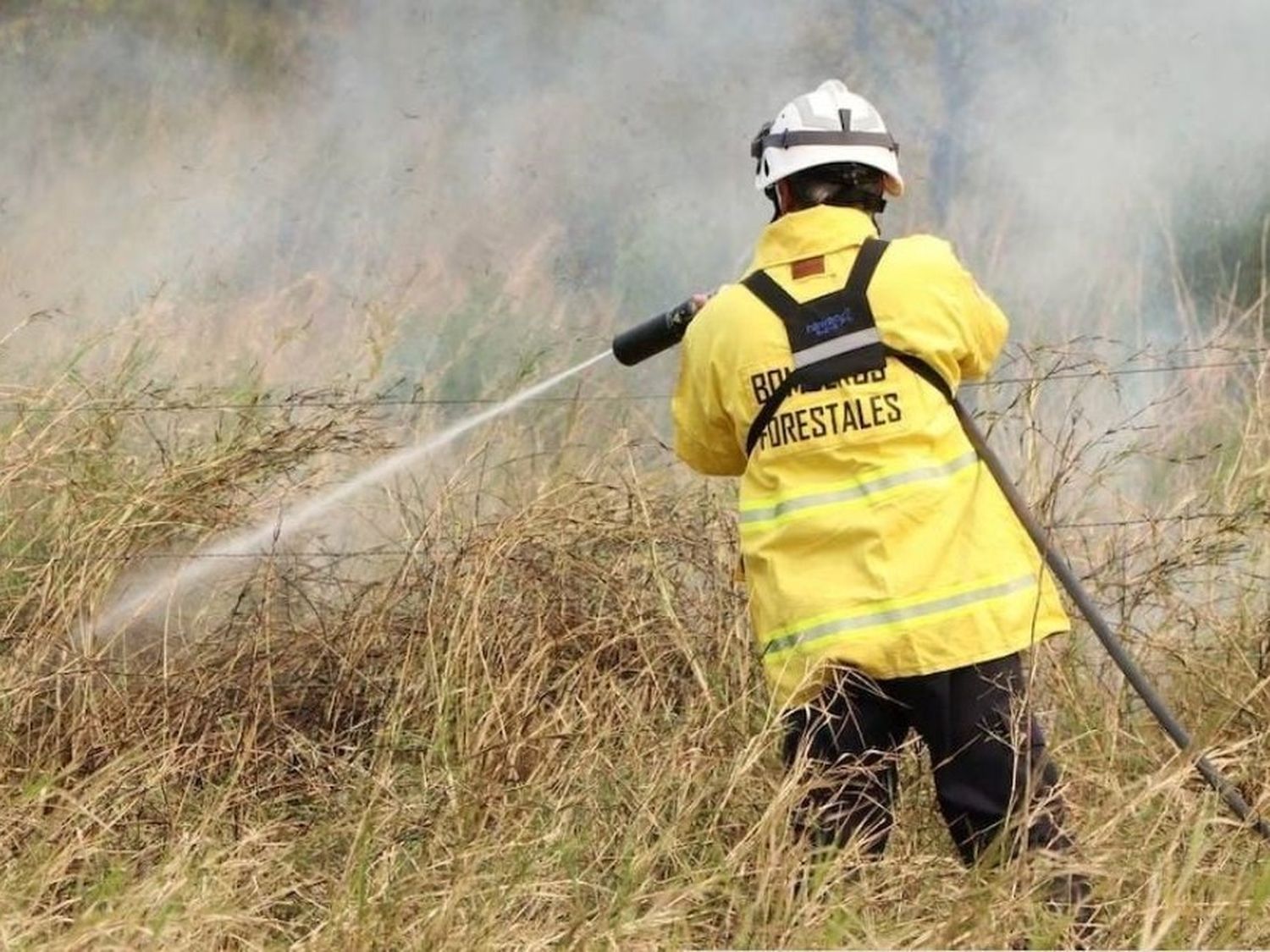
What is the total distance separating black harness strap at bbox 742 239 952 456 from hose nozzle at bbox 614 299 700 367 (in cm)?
34

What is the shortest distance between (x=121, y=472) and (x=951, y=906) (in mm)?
2188

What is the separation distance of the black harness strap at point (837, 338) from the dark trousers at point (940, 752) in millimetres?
480

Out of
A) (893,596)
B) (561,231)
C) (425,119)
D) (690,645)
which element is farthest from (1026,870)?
(425,119)

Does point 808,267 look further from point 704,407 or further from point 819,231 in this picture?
point 704,407

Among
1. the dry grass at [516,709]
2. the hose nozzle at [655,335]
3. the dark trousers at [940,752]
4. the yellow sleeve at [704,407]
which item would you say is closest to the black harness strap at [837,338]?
the yellow sleeve at [704,407]

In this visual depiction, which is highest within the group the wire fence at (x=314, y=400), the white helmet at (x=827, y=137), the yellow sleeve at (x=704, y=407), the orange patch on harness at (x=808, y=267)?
the white helmet at (x=827, y=137)

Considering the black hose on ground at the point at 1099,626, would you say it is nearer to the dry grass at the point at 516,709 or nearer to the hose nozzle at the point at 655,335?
the dry grass at the point at 516,709

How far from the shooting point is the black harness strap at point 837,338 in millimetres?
3336

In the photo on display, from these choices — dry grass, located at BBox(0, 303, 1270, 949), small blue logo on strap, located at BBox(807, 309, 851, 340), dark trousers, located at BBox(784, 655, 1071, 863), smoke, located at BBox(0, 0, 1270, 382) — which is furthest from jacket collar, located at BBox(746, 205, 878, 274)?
smoke, located at BBox(0, 0, 1270, 382)

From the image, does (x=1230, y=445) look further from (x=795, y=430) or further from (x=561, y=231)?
(x=561, y=231)

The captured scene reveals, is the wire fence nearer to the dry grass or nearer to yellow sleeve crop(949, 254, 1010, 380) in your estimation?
the dry grass

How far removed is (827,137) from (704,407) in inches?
19.9

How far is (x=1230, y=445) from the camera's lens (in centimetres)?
469

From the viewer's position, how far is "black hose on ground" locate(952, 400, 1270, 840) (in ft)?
11.3
